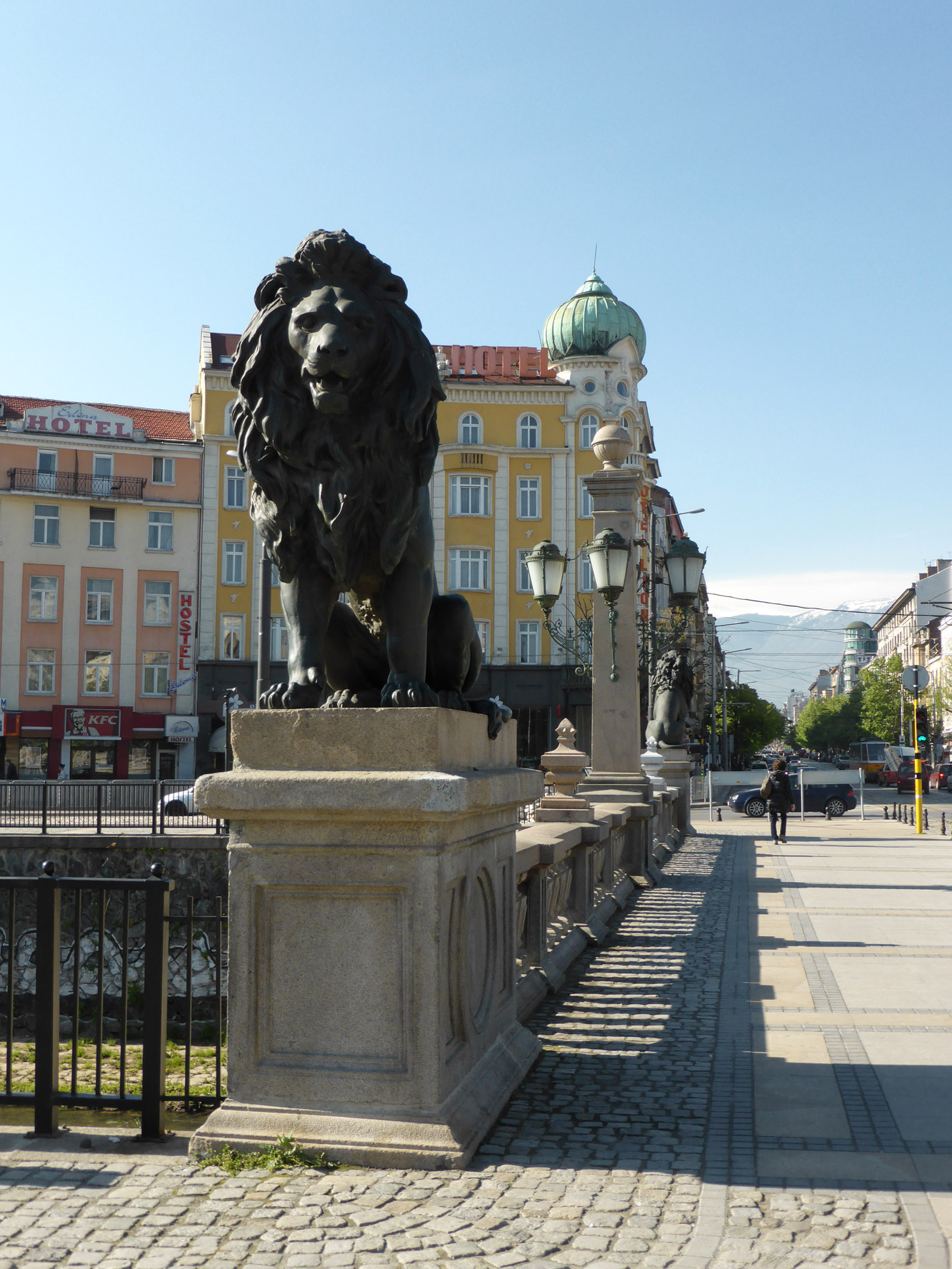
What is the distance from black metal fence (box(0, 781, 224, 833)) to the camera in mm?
17969

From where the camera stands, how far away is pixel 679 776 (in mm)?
23984

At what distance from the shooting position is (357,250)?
446 centimetres

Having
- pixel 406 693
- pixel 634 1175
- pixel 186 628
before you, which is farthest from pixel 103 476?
pixel 634 1175

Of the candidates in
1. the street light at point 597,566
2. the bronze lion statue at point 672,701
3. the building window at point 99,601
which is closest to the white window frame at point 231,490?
the building window at point 99,601

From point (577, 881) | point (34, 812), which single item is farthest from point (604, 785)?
point (34, 812)

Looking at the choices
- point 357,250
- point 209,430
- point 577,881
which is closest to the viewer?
point 357,250

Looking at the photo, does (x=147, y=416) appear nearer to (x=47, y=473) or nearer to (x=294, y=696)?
(x=47, y=473)

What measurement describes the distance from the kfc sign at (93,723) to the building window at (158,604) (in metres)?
3.93

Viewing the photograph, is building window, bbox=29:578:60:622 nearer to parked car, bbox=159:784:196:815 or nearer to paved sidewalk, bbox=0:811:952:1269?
parked car, bbox=159:784:196:815

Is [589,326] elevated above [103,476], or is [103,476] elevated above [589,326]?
[589,326]

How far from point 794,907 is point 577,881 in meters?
3.77

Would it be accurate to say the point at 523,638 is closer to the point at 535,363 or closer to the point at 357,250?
the point at 535,363

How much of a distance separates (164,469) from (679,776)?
29.3m

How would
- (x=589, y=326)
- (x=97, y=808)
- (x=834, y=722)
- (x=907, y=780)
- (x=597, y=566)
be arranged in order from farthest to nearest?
(x=834, y=722) < (x=907, y=780) < (x=589, y=326) < (x=97, y=808) < (x=597, y=566)
